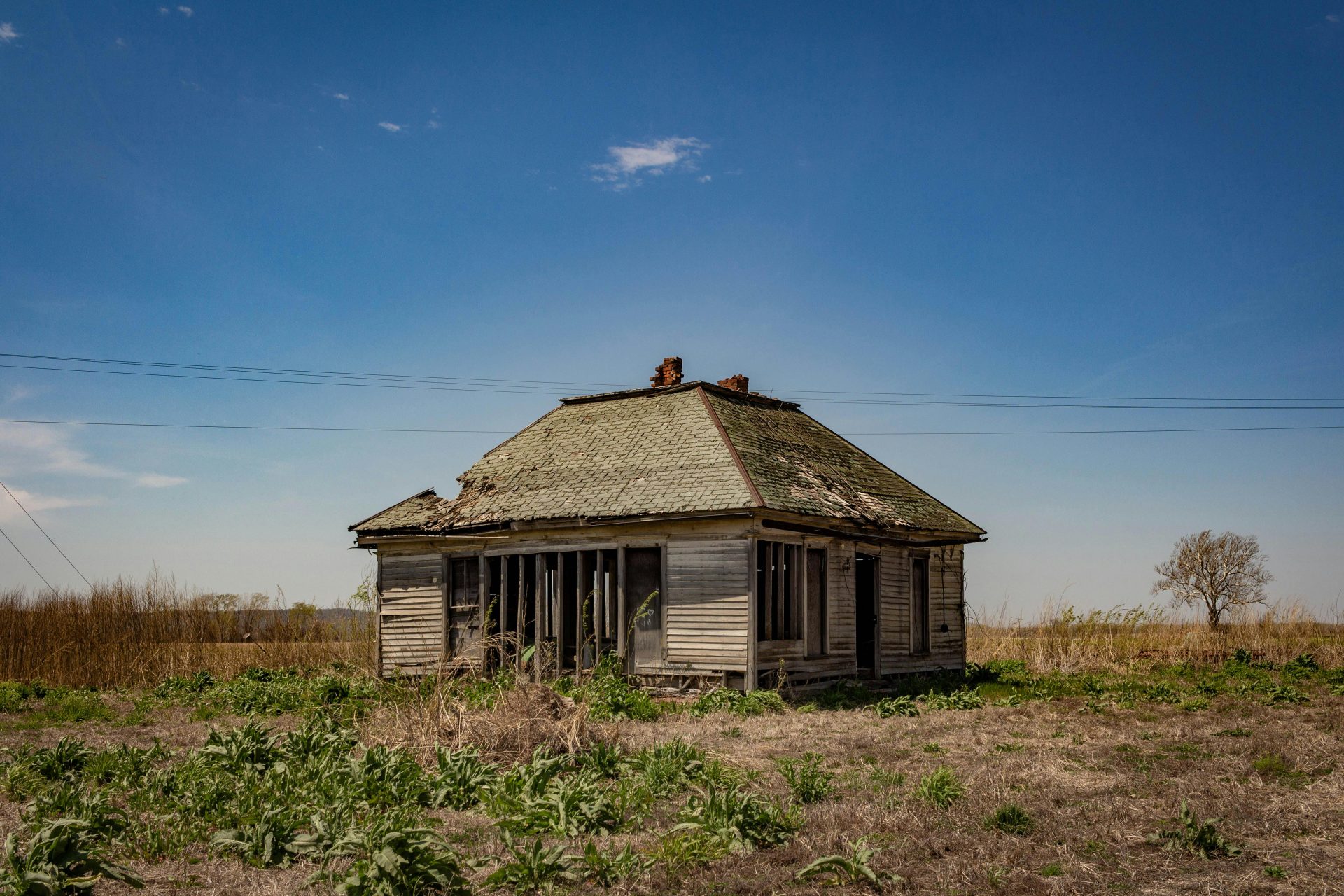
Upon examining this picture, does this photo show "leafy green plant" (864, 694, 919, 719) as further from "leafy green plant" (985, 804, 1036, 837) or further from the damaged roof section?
the damaged roof section

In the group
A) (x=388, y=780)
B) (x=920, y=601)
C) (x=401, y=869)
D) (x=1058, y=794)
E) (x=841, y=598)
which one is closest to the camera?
(x=401, y=869)

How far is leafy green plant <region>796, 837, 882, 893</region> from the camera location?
5676 millimetres

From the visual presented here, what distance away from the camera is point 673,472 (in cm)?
1669

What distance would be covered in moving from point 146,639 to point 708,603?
43.2ft

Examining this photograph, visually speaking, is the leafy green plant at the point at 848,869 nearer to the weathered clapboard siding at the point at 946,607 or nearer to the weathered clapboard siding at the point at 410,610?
the weathered clapboard siding at the point at 410,610

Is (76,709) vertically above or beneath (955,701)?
beneath

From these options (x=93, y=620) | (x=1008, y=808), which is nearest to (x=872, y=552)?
(x=1008, y=808)

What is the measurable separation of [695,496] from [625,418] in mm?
4592

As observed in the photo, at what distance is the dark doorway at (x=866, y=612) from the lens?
18141 millimetres

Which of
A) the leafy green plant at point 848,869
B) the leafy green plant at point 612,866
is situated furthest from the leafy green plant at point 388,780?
the leafy green plant at point 848,869

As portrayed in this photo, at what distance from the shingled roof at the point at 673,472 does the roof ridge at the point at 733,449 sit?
0.02 metres

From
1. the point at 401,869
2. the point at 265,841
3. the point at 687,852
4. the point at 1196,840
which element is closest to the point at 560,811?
the point at 687,852

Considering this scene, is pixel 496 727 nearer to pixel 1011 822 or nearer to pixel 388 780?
pixel 388 780

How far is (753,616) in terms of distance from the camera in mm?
14898
